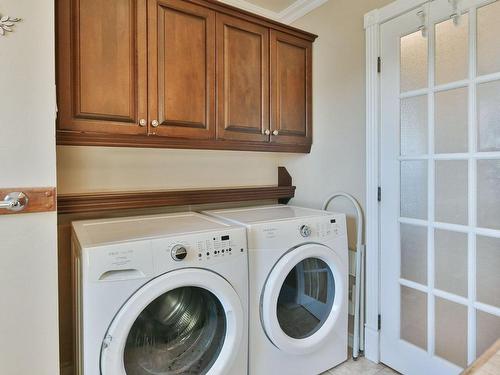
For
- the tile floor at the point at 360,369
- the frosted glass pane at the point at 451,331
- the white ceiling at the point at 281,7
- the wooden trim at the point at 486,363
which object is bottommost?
the tile floor at the point at 360,369

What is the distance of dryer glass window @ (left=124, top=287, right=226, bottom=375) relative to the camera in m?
1.21

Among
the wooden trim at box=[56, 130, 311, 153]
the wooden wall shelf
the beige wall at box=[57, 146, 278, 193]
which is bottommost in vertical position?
the wooden wall shelf

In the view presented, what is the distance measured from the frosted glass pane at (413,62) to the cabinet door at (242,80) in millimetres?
815

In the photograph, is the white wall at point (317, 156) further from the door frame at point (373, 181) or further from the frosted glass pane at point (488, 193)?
the frosted glass pane at point (488, 193)

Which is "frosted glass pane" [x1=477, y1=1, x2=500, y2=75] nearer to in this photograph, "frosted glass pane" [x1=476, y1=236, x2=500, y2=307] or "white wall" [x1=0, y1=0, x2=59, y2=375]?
"frosted glass pane" [x1=476, y1=236, x2=500, y2=307]

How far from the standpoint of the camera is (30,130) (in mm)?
1115

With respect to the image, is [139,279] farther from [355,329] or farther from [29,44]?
[355,329]

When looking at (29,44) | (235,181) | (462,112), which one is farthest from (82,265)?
(462,112)

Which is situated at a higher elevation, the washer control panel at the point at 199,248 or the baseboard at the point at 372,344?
the washer control panel at the point at 199,248

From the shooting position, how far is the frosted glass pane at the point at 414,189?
1614mm

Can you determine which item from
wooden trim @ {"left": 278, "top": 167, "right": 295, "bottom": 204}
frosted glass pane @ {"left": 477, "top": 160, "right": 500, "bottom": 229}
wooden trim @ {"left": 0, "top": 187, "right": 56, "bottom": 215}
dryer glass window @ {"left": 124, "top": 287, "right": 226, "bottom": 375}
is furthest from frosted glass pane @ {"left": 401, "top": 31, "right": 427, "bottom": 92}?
wooden trim @ {"left": 0, "top": 187, "right": 56, "bottom": 215}

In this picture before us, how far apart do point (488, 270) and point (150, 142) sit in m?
1.77

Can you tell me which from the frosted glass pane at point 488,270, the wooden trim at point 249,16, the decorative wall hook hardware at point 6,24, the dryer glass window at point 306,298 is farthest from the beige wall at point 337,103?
the decorative wall hook hardware at point 6,24

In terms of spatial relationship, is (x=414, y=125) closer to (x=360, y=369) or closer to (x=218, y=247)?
(x=218, y=247)
